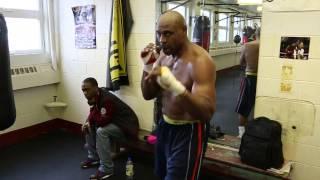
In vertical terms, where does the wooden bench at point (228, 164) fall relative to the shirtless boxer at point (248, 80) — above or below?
below

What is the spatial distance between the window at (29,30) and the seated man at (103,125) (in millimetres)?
1267

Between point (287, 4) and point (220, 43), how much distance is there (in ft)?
2.41

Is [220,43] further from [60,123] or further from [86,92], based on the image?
[60,123]

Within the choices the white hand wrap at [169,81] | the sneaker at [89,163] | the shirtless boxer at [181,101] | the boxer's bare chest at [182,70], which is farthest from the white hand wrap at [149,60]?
the sneaker at [89,163]

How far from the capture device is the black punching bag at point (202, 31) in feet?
9.43

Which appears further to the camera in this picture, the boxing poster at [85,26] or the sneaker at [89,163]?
the boxing poster at [85,26]

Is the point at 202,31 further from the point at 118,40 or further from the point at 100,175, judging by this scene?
the point at 100,175

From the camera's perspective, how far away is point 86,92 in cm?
294

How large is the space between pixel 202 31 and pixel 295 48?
919mm

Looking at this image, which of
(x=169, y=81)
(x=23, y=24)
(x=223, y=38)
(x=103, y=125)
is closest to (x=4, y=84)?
(x=169, y=81)

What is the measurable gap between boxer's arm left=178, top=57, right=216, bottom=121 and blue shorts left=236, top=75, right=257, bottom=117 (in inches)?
45.1

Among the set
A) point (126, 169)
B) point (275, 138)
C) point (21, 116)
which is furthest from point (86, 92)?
point (275, 138)

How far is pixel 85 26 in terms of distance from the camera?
11.8 feet

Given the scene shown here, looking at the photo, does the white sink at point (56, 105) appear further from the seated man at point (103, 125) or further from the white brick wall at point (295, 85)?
the white brick wall at point (295, 85)
